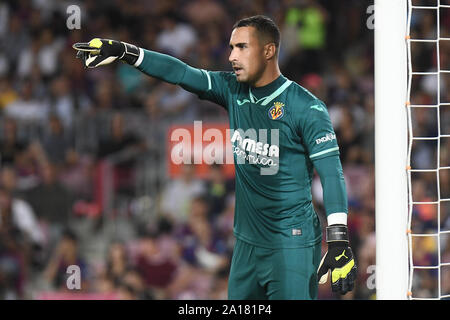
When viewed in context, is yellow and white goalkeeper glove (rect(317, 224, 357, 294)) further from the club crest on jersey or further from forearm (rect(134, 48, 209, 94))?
forearm (rect(134, 48, 209, 94))

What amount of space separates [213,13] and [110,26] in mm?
1461

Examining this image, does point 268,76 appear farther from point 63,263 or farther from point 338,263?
point 63,263

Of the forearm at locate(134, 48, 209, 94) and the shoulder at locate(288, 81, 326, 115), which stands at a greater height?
the forearm at locate(134, 48, 209, 94)

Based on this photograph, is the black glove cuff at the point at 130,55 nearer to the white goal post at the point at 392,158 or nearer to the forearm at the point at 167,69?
the forearm at the point at 167,69

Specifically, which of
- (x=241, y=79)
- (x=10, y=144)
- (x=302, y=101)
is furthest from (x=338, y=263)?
(x=10, y=144)

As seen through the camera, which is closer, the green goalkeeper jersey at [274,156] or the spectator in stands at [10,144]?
Answer: the green goalkeeper jersey at [274,156]

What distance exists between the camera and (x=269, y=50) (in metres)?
5.21

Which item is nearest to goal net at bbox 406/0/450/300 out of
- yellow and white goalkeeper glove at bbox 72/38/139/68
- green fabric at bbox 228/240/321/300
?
green fabric at bbox 228/240/321/300

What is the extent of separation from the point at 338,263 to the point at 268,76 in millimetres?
1270

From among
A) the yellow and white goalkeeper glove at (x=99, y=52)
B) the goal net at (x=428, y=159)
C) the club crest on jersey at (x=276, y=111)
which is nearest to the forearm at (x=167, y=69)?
the yellow and white goalkeeper glove at (x=99, y=52)

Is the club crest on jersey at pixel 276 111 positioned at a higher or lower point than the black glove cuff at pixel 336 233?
higher

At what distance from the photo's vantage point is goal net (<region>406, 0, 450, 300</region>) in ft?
27.2

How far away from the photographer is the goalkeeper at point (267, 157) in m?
5.08

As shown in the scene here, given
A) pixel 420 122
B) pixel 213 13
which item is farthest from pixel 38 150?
pixel 420 122
